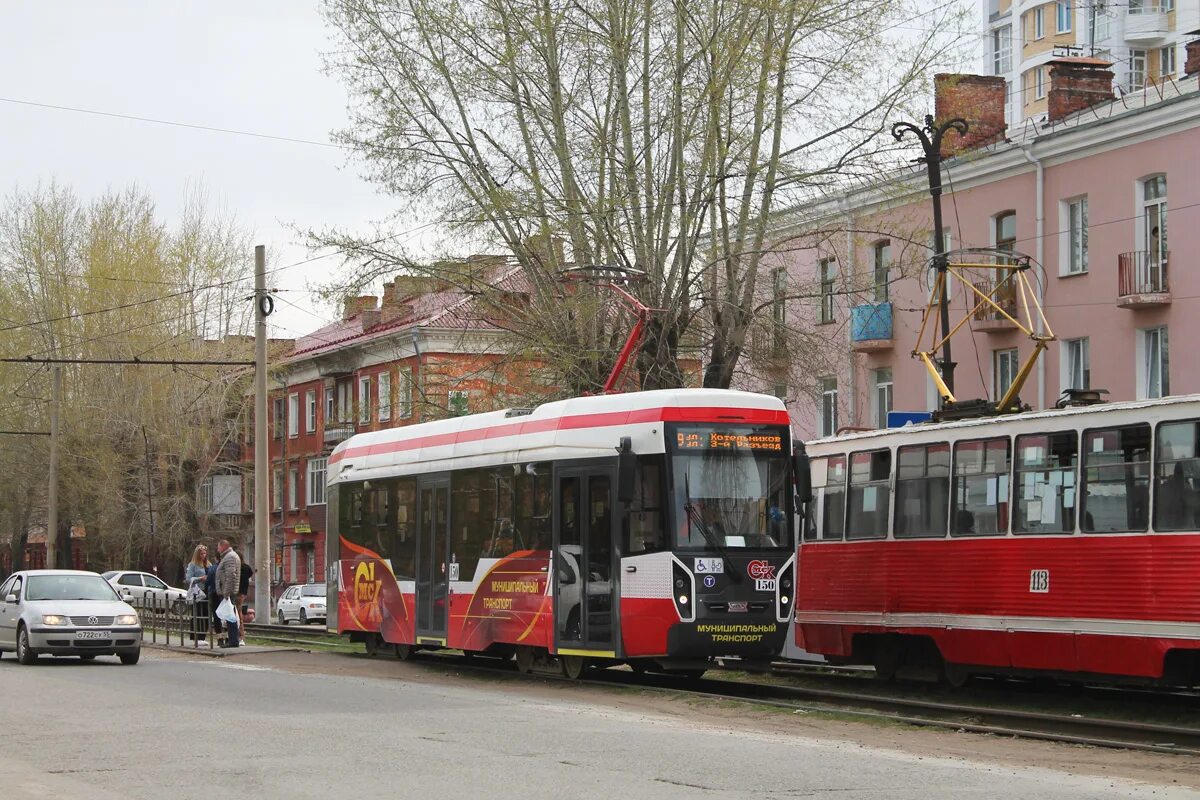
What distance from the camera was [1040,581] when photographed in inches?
729

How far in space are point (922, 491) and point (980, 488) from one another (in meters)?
1.11

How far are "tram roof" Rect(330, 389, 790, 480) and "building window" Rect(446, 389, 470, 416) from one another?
5.74 m

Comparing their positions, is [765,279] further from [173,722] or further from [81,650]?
[173,722]

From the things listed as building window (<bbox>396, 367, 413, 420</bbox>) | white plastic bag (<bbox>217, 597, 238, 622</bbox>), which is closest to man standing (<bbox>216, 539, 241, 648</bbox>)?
white plastic bag (<bbox>217, 597, 238, 622</bbox>)

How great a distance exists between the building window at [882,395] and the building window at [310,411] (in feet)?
114

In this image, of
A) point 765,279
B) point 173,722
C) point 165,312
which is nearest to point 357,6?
point 765,279

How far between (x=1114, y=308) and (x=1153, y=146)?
322 cm

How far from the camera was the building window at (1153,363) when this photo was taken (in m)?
34.3

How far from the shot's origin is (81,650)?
985 inches

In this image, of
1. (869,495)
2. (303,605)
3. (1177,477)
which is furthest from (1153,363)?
(303,605)

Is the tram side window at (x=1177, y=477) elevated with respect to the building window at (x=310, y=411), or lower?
lower

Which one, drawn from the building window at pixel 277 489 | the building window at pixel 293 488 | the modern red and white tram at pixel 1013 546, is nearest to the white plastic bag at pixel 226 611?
the modern red and white tram at pixel 1013 546

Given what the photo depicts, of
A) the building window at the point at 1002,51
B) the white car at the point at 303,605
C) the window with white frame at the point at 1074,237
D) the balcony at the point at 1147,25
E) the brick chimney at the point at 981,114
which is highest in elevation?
the building window at the point at 1002,51

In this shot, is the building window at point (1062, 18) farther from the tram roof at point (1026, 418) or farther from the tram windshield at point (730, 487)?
the tram windshield at point (730, 487)
